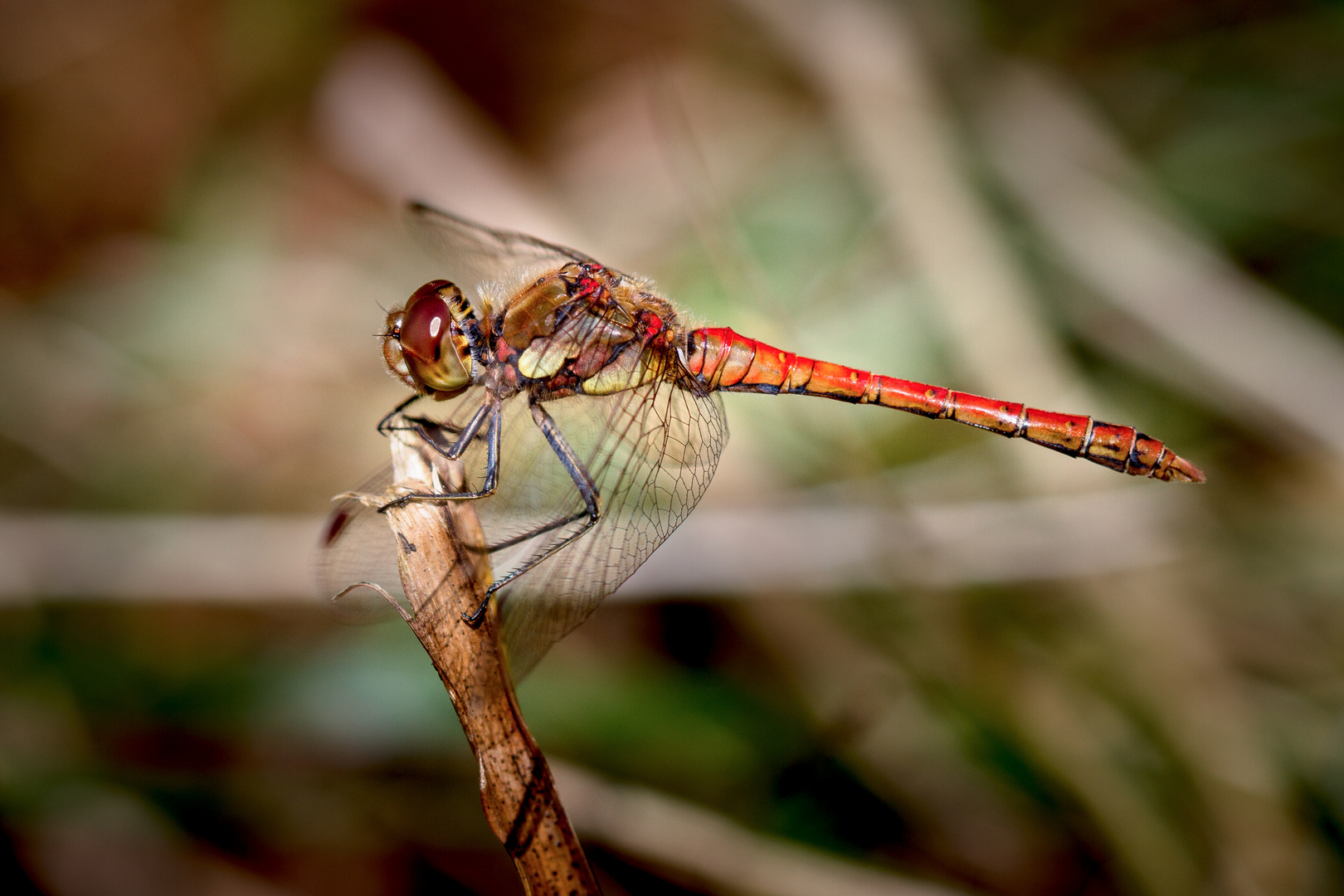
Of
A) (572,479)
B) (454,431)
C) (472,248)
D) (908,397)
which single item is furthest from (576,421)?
(908,397)

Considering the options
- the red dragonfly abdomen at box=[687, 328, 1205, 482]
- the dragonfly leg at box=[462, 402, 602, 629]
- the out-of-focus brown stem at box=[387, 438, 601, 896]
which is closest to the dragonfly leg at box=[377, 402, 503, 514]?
the dragonfly leg at box=[462, 402, 602, 629]

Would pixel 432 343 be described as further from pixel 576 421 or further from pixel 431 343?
pixel 576 421

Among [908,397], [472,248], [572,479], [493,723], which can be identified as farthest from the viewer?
[472,248]

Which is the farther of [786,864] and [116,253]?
[116,253]

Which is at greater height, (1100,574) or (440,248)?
(440,248)

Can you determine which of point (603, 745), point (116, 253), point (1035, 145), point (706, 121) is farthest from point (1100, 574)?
point (116, 253)

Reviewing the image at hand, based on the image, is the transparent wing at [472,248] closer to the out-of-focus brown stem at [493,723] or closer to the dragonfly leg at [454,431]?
the dragonfly leg at [454,431]

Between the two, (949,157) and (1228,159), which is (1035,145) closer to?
(949,157)
